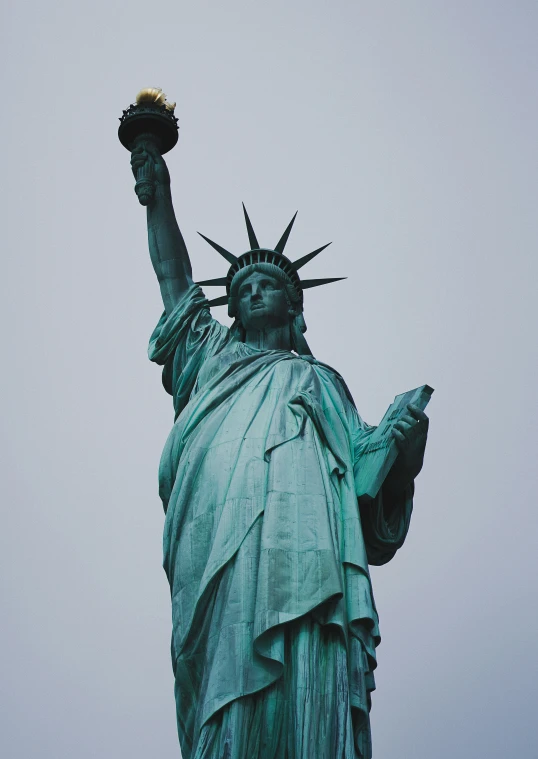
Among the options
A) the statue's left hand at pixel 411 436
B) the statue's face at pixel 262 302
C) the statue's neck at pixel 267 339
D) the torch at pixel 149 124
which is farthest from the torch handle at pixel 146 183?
the statue's left hand at pixel 411 436

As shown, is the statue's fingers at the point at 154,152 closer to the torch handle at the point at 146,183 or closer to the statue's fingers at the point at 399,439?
the torch handle at the point at 146,183

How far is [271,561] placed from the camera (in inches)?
475

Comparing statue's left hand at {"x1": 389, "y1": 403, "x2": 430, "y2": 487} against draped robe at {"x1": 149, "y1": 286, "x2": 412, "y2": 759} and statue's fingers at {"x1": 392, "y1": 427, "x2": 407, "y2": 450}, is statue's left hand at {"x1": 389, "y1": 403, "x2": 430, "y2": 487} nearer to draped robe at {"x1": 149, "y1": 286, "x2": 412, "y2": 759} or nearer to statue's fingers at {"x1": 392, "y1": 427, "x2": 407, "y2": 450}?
statue's fingers at {"x1": 392, "y1": 427, "x2": 407, "y2": 450}

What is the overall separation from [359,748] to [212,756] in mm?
1186

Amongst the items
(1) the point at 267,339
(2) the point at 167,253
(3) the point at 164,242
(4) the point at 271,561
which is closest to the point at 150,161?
Answer: (3) the point at 164,242

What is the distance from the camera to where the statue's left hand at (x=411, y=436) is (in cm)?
1341

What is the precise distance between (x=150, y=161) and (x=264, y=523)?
4.93 m

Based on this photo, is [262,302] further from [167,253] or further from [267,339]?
[167,253]

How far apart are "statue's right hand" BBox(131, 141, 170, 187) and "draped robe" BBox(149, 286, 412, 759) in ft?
7.52

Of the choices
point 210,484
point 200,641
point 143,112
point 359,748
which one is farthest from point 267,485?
point 143,112

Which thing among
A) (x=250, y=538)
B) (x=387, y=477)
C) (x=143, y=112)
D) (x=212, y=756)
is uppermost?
(x=143, y=112)

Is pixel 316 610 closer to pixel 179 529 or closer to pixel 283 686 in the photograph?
pixel 283 686

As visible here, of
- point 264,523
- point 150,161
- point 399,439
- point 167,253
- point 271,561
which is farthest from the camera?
point 150,161

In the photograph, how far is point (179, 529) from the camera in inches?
509
